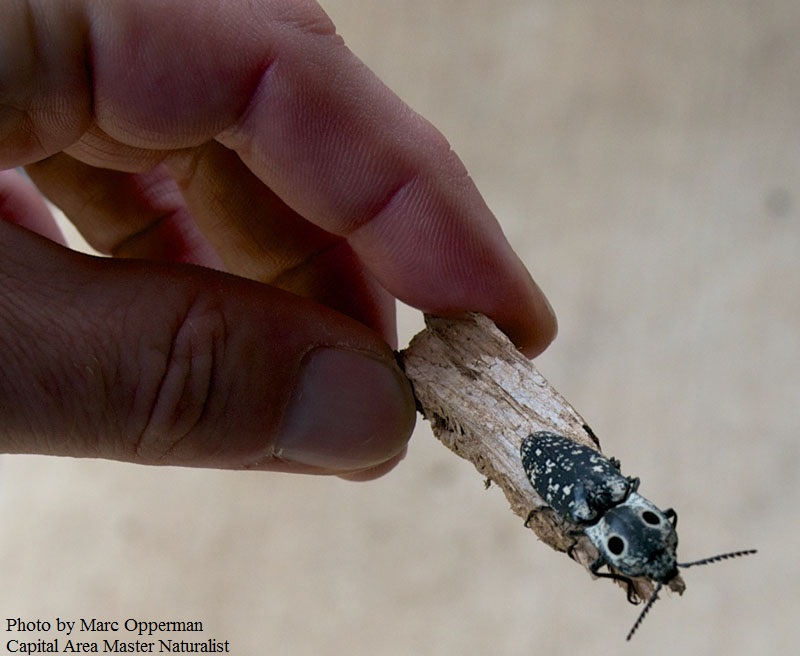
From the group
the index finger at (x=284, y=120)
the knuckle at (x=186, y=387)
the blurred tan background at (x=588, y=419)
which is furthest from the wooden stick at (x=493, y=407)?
the blurred tan background at (x=588, y=419)

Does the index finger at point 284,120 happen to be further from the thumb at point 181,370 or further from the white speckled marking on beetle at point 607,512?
the white speckled marking on beetle at point 607,512

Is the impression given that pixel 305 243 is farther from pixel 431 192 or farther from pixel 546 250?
pixel 546 250

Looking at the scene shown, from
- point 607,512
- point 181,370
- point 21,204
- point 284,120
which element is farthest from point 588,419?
point 21,204

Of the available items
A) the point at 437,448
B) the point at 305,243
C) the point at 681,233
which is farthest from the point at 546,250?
the point at 305,243

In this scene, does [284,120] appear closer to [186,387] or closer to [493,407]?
[186,387]

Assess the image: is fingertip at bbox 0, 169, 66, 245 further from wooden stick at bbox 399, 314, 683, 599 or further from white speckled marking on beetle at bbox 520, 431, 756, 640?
white speckled marking on beetle at bbox 520, 431, 756, 640

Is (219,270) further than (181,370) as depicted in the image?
Yes
